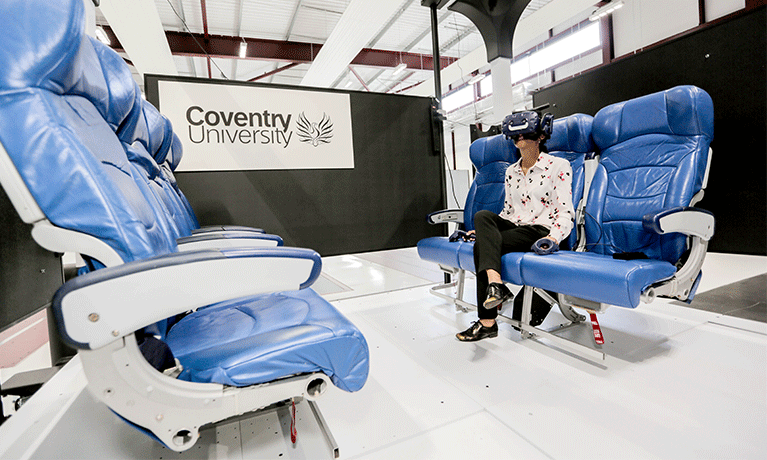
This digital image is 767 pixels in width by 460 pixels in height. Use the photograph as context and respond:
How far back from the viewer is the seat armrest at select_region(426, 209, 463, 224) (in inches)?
107

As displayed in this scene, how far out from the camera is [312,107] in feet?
9.00

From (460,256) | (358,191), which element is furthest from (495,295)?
(358,191)

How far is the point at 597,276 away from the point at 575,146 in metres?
1.06

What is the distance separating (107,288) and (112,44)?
268 inches

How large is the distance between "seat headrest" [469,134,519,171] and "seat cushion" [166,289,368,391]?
1940 mm

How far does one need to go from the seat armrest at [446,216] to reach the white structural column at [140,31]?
10.7ft

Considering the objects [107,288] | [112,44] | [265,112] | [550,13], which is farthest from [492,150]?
[112,44]

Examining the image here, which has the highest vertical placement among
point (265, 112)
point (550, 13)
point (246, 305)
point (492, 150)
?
point (550, 13)

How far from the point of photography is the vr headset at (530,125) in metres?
2.01

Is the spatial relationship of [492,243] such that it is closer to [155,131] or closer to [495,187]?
[495,187]

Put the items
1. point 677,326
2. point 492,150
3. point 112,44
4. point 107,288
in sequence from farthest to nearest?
1. point 112,44
2. point 492,150
3. point 677,326
4. point 107,288

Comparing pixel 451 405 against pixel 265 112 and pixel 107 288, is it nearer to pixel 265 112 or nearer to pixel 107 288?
pixel 107 288

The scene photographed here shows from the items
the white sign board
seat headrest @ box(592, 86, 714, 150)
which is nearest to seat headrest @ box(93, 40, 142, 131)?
the white sign board

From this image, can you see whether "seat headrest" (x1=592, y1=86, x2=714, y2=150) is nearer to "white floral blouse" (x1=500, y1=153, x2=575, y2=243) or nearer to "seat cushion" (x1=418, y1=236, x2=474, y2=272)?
"white floral blouse" (x1=500, y1=153, x2=575, y2=243)
